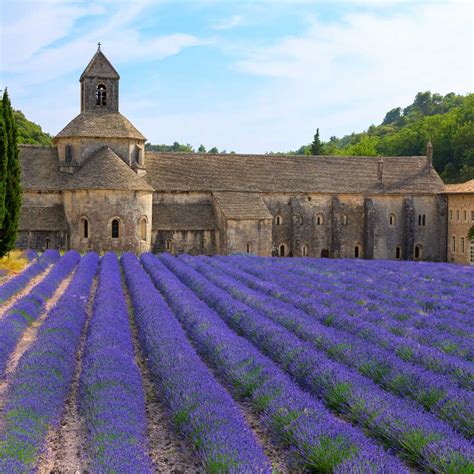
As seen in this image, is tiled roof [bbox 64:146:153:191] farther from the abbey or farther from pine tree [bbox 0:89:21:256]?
pine tree [bbox 0:89:21:256]

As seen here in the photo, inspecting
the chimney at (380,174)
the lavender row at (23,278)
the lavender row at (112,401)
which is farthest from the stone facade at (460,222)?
the lavender row at (112,401)

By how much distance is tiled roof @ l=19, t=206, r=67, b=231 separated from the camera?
119 feet

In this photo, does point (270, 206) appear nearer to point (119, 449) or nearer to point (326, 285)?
point (326, 285)

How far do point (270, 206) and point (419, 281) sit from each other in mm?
20858

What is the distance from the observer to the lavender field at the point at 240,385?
6.64 meters

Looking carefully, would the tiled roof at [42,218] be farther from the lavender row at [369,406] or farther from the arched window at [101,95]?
the lavender row at [369,406]

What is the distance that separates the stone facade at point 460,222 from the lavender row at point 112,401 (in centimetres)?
3390

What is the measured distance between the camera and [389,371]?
9.62 meters

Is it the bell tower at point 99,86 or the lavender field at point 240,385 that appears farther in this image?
the bell tower at point 99,86

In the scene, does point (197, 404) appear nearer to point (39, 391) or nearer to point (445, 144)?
point (39, 391)

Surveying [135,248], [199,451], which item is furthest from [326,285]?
[135,248]

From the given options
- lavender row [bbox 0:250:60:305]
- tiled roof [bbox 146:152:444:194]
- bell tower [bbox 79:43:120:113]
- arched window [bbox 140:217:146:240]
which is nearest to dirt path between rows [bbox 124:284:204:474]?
lavender row [bbox 0:250:60:305]

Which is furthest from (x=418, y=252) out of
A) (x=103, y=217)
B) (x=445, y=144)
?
(x=445, y=144)

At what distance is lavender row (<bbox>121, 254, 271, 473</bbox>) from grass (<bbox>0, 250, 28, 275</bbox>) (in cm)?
1263
